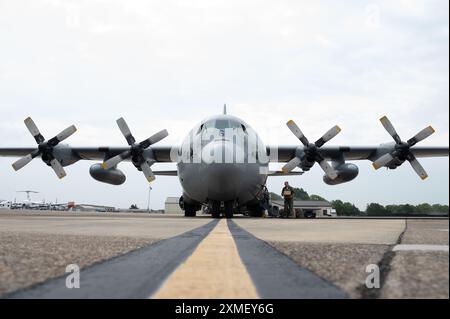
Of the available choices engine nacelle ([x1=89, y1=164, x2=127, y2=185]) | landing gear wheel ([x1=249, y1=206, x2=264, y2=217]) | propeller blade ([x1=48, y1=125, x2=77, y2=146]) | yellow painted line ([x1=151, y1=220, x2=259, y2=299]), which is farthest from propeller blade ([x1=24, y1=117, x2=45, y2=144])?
yellow painted line ([x1=151, y1=220, x2=259, y2=299])

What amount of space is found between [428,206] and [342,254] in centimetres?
99

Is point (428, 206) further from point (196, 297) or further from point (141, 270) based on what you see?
point (141, 270)

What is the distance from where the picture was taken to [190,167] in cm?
1697

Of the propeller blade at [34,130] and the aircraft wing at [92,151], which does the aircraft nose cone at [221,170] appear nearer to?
the aircraft wing at [92,151]

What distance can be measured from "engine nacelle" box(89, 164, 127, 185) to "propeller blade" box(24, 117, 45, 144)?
321cm

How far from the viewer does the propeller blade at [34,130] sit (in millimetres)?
20666

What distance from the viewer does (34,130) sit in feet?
68.7

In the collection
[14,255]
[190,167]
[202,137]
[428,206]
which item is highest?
[202,137]

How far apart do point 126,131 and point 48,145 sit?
415cm

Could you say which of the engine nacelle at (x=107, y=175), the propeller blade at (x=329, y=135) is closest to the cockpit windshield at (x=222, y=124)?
the propeller blade at (x=329, y=135)

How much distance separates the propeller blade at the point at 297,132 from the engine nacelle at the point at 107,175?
8.84m

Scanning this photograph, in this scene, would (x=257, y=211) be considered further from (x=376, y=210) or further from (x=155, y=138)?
(x=376, y=210)

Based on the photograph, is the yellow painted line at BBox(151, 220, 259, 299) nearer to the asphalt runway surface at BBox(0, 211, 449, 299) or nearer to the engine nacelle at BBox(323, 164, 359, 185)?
the asphalt runway surface at BBox(0, 211, 449, 299)
